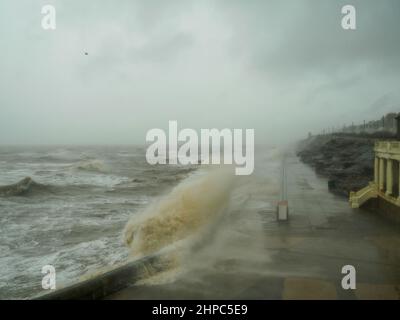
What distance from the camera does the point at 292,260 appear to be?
11.2 meters

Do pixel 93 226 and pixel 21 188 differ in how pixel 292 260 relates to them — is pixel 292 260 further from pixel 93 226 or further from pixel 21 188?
pixel 21 188

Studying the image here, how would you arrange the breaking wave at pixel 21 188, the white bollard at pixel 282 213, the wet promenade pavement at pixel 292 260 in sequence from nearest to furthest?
the wet promenade pavement at pixel 292 260
the white bollard at pixel 282 213
the breaking wave at pixel 21 188

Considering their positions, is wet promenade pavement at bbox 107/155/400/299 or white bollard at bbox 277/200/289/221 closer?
wet promenade pavement at bbox 107/155/400/299

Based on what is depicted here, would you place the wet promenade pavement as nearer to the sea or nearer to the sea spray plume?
the sea

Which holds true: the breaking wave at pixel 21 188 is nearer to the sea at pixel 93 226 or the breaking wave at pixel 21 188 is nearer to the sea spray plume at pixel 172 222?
the sea at pixel 93 226

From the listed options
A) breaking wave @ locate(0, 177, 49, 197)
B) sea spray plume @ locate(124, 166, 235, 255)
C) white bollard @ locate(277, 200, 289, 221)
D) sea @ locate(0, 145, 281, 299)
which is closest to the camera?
sea @ locate(0, 145, 281, 299)

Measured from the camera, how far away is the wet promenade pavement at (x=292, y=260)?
8836 millimetres

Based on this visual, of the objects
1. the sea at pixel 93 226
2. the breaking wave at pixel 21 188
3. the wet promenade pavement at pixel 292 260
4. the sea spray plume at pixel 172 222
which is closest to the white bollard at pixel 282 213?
the wet promenade pavement at pixel 292 260

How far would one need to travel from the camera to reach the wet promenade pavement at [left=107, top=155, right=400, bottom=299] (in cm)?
884

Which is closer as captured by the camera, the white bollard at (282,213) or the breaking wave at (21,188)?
the white bollard at (282,213)

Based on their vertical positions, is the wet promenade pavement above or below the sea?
above

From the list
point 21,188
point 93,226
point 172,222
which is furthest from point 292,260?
point 21,188

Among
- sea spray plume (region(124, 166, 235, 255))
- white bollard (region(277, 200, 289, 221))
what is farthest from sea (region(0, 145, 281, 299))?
white bollard (region(277, 200, 289, 221))
